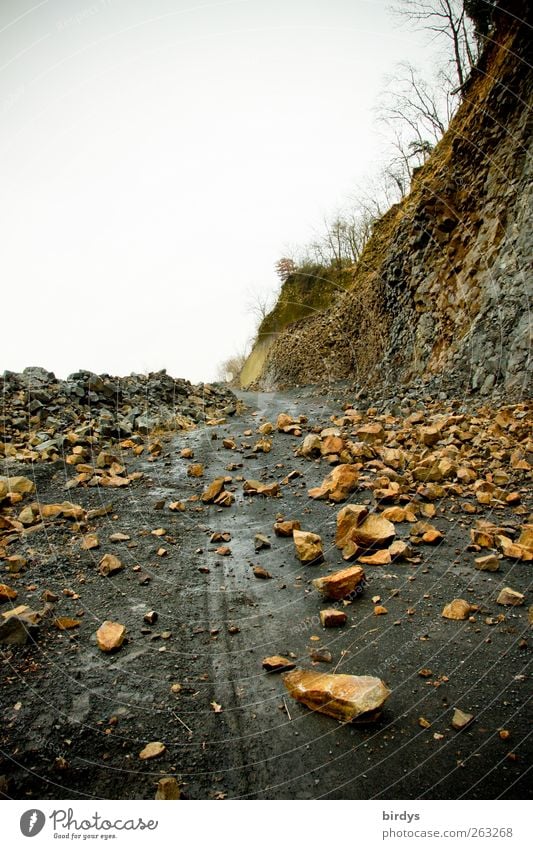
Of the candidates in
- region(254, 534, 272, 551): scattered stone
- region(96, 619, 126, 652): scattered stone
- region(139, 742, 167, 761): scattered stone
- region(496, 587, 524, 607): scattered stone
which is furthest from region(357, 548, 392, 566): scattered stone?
region(139, 742, 167, 761): scattered stone

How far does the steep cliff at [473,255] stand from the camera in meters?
7.63

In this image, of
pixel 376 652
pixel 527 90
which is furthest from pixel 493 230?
pixel 376 652

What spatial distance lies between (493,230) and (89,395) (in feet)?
35.3

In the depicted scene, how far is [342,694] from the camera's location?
234 cm

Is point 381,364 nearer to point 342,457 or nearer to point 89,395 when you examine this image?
point 342,457

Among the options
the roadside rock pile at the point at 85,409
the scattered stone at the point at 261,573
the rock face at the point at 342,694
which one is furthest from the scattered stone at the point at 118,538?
the roadside rock pile at the point at 85,409

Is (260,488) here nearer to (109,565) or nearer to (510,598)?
(109,565)

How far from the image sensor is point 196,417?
1282cm

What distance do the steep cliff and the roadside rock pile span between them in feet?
20.5

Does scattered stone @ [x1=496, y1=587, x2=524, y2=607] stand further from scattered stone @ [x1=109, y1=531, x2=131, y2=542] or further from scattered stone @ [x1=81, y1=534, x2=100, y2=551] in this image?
scattered stone @ [x1=81, y1=534, x2=100, y2=551]

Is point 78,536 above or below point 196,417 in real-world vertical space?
below

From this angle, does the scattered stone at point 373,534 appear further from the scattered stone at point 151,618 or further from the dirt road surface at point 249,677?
the scattered stone at point 151,618
